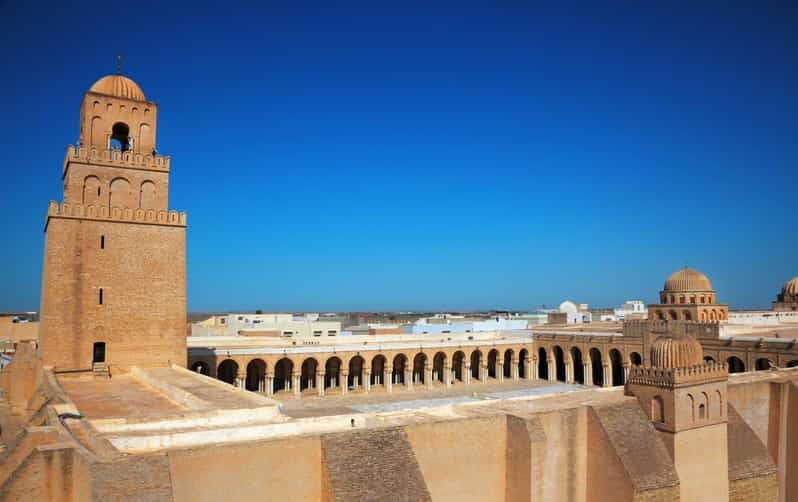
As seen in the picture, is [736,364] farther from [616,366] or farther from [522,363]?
[522,363]

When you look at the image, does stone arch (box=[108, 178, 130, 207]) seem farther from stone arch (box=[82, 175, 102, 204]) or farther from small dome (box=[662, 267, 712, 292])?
small dome (box=[662, 267, 712, 292])

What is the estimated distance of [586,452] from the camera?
14.7 m

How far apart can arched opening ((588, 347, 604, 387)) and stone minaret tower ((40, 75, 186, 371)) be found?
2728 cm

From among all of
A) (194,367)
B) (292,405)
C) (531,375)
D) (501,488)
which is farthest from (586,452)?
(531,375)

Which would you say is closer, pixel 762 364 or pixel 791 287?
pixel 762 364

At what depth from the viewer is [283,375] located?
37.4 m

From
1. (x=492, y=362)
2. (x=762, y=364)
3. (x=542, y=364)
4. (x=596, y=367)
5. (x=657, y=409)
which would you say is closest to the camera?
(x=657, y=409)

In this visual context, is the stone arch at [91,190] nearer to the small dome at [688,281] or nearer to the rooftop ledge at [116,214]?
the rooftop ledge at [116,214]

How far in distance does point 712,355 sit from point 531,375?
12941 mm

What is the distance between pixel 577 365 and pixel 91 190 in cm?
3347

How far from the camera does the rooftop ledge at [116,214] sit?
18203 mm

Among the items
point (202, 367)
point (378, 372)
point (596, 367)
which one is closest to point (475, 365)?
point (596, 367)

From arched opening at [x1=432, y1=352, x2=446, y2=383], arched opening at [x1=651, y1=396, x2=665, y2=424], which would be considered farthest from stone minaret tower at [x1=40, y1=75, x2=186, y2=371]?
arched opening at [x1=432, y1=352, x2=446, y2=383]

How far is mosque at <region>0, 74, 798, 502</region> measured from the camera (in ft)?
32.4
